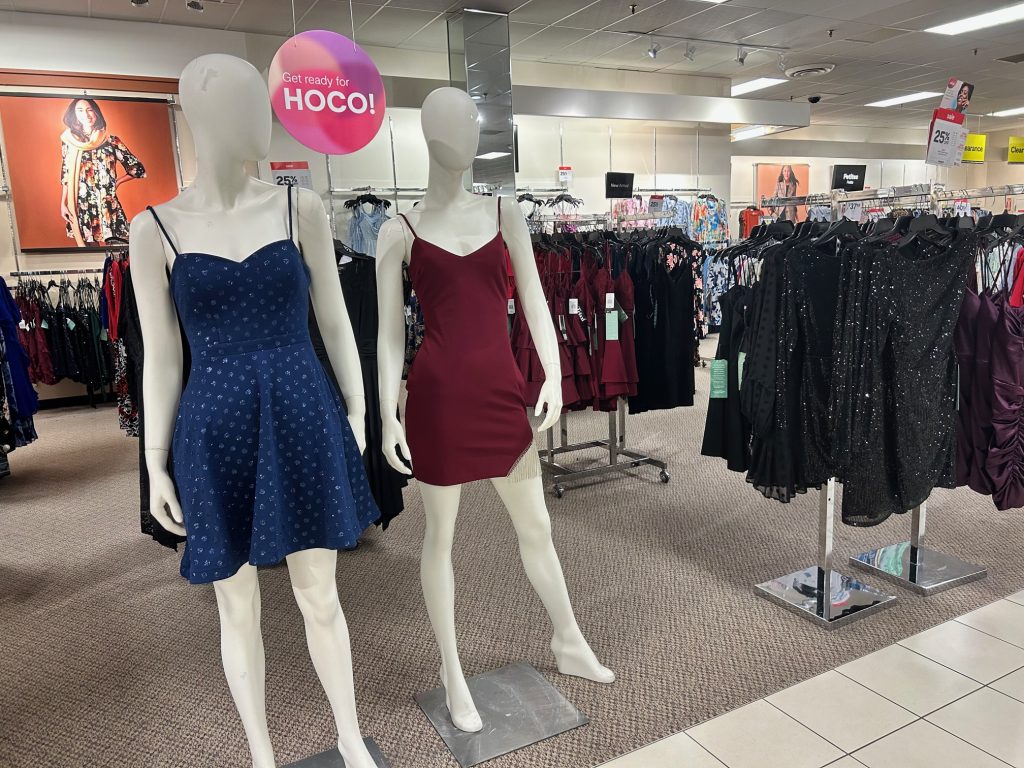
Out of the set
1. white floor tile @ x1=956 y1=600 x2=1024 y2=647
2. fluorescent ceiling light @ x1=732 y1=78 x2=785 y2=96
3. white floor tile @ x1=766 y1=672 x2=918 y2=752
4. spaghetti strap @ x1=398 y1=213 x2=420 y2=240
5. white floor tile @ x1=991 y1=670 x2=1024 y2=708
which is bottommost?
white floor tile @ x1=766 y1=672 x2=918 y2=752

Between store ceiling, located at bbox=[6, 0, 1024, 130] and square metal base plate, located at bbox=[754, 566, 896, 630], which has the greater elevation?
store ceiling, located at bbox=[6, 0, 1024, 130]

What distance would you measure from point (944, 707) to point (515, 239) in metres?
1.89

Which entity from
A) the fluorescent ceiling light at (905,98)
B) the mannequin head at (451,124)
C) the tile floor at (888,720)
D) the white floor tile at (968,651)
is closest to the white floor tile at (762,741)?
the tile floor at (888,720)

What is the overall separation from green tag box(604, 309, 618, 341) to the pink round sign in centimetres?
159

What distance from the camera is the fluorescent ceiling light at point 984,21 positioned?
7.40 metres

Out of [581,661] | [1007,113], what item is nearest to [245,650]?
[581,661]

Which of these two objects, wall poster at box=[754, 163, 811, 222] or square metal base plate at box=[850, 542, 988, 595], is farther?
wall poster at box=[754, 163, 811, 222]

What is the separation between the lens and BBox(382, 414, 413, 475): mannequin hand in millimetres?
1853

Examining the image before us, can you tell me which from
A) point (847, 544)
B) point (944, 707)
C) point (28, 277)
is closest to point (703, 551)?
point (847, 544)

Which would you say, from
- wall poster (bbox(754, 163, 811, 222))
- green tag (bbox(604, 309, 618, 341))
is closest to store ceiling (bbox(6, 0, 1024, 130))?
wall poster (bbox(754, 163, 811, 222))

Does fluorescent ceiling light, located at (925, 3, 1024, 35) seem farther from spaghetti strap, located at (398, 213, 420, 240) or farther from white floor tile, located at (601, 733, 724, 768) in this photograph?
white floor tile, located at (601, 733, 724, 768)

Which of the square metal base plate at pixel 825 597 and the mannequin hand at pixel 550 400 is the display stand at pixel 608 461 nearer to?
the square metal base plate at pixel 825 597

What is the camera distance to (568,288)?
12.8 ft

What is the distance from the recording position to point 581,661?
235cm
